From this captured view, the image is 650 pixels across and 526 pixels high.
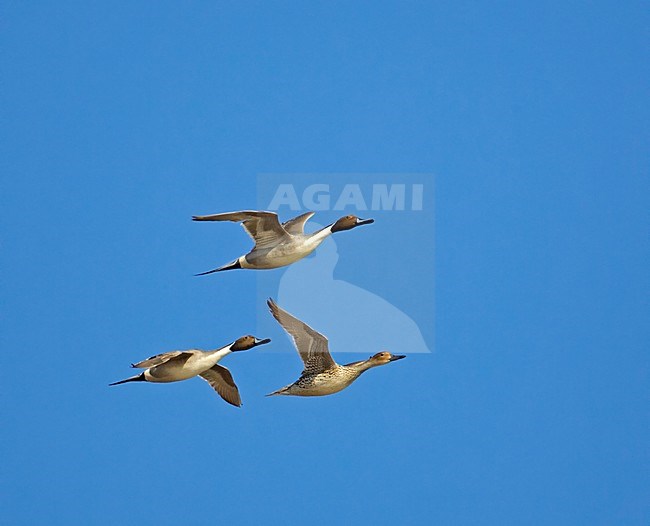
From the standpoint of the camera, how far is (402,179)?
14430 mm

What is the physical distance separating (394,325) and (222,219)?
6.14ft

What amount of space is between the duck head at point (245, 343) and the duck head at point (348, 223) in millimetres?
1224

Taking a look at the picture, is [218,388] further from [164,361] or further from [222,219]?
[222,219]

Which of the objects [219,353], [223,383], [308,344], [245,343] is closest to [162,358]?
[219,353]

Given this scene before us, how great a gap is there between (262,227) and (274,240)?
0.16 m

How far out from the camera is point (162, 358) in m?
14.2

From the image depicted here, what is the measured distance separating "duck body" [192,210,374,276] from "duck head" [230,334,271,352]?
25.6 inches

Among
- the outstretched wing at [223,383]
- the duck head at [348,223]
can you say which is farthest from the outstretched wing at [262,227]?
the outstretched wing at [223,383]

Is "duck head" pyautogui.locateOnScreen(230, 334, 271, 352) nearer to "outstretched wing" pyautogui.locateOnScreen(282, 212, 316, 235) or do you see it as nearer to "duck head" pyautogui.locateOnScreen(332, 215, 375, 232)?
"outstretched wing" pyautogui.locateOnScreen(282, 212, 316, 235)

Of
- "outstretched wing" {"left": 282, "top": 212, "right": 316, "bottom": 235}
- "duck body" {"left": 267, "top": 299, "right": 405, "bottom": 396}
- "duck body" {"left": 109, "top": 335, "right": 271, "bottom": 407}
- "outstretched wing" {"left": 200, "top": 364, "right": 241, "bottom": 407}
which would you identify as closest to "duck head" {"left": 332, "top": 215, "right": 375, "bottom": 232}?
"outstretched wing" {"left": 282, "top": 212, "right": 316, "bottom": 235}

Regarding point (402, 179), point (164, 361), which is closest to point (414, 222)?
point (402, 179)

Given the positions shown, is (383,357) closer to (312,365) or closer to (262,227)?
(312,365)

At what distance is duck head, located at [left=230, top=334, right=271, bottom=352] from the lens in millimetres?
14094

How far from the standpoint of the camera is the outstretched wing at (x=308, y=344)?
13945mm
